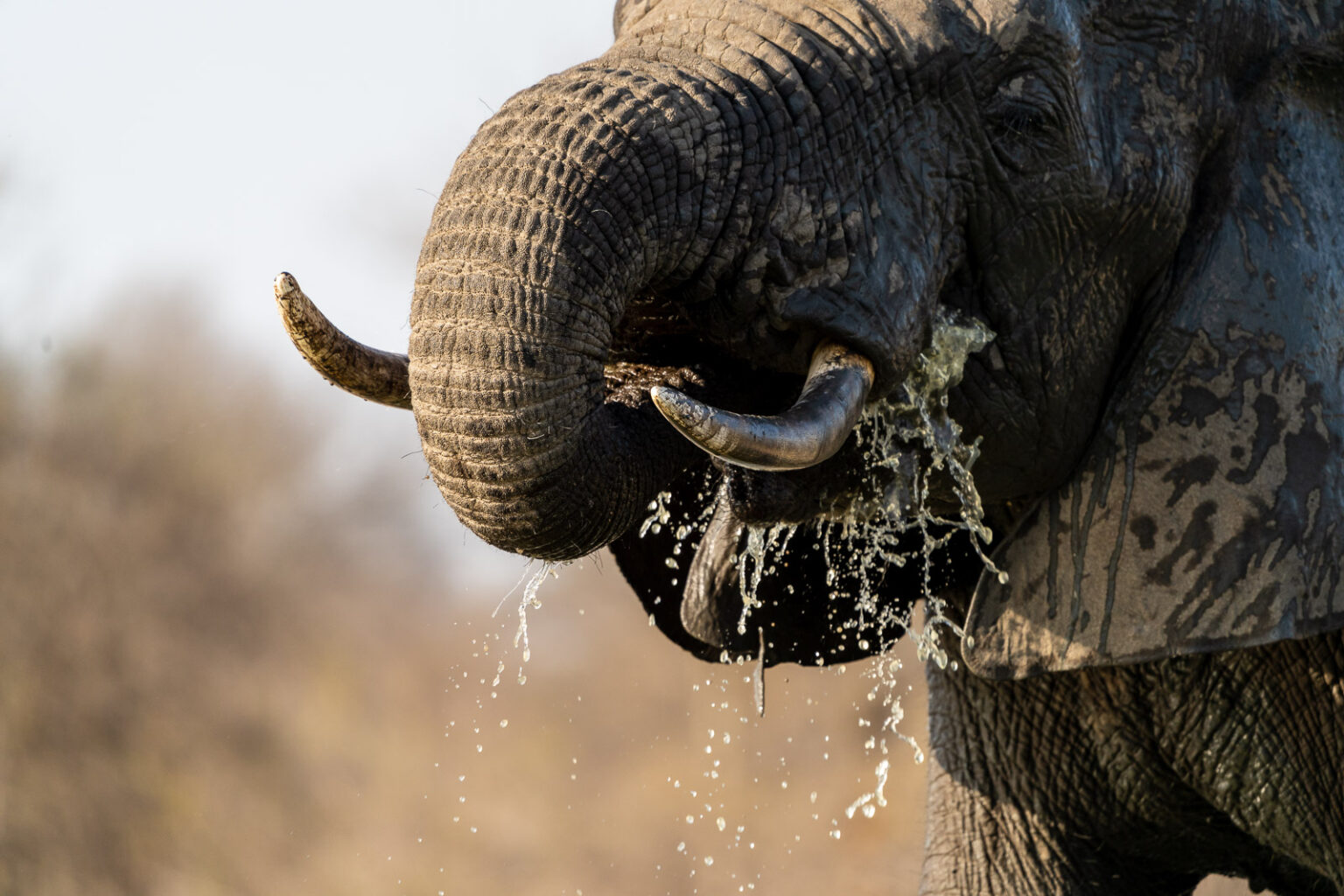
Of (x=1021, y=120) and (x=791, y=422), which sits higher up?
(x=1021, y=120)

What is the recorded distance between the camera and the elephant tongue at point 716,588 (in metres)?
2.80

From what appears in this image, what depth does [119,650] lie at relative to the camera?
37.2ft

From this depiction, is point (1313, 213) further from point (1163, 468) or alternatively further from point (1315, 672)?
point (1315, 672)

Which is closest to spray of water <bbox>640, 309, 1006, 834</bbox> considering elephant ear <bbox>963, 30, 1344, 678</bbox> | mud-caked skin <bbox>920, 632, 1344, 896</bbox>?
elephant ear <bbox>963, 30, 1344, 678</bbox>

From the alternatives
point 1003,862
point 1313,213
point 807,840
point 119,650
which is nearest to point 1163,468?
point 1313,213

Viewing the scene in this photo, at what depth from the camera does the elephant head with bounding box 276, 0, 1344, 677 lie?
1.83 metres

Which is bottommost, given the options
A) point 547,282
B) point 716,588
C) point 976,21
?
point 716,588

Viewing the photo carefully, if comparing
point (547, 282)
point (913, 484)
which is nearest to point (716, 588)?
point (913, 484)

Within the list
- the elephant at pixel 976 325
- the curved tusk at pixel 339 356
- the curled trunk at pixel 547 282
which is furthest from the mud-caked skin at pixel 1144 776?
the curved tusk at pixel 339 356

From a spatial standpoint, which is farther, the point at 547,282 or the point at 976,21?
the point at 976,21

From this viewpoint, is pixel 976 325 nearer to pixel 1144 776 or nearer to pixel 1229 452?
pixel 1229 452

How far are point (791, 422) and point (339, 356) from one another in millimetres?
592

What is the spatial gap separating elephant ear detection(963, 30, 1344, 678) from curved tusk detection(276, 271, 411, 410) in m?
0.84

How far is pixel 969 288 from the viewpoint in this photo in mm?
2201
